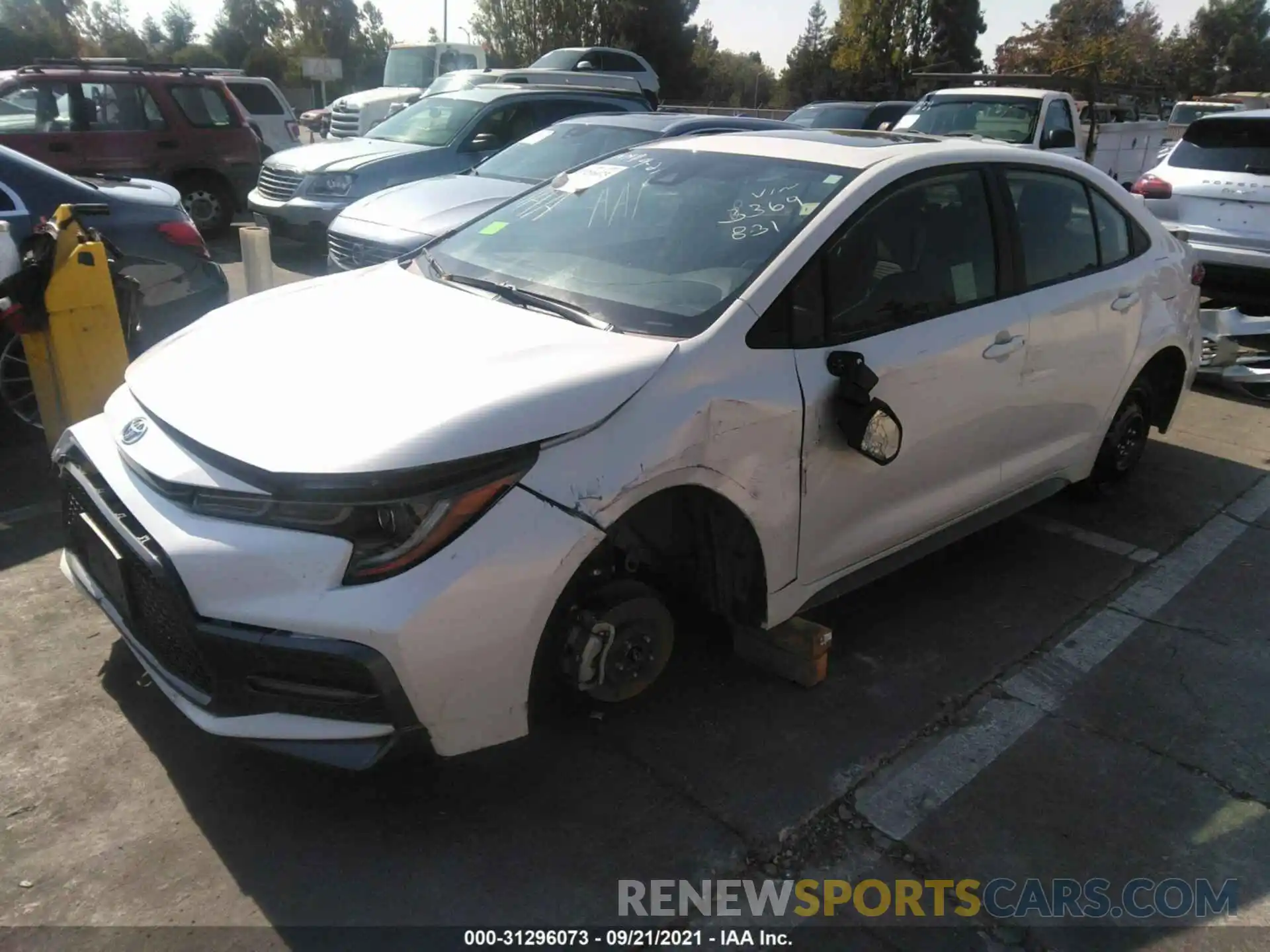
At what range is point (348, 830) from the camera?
2680mm

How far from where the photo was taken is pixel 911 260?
351 cm

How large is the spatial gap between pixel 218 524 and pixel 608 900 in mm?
1332

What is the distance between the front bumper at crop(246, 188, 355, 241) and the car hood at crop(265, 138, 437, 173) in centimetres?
32

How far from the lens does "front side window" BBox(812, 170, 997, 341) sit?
10.7ft

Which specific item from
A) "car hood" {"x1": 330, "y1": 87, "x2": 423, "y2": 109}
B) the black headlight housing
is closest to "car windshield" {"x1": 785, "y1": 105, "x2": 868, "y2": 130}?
"car hood" {"x1": 330, "y1": 87, "x2": 423, "y2": 109}

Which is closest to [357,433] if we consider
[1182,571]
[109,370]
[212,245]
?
[109,370]

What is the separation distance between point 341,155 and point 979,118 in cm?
727

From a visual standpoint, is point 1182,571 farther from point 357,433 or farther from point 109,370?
point 109,370

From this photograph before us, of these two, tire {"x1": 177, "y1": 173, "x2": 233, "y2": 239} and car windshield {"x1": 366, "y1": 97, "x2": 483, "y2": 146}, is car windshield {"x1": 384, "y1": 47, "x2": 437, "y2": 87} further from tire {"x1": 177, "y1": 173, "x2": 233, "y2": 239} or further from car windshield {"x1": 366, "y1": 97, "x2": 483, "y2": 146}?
car windshield {"x1": 366, "y1": 97, "x2": 483, "y2": 146}

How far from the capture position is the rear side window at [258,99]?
49.7ft

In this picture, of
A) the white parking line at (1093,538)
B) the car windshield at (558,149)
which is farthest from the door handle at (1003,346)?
the car windshield at (558,149)

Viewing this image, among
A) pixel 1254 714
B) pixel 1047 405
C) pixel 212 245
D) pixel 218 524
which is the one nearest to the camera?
pixel 218 524

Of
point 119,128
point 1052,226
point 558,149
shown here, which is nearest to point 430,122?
point 558,149

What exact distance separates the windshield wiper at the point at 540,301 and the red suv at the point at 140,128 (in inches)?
328
